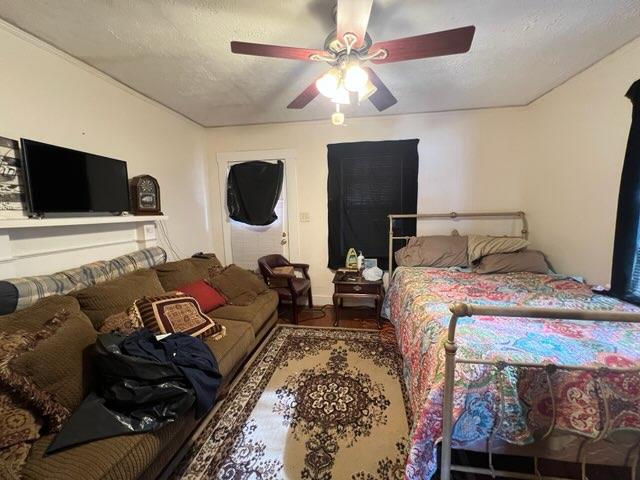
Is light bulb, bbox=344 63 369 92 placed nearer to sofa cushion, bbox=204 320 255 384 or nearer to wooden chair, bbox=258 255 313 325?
sofa cushion, bbox=204 320 255 384

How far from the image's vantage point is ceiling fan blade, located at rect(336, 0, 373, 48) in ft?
3.63

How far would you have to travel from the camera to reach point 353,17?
1179 mm

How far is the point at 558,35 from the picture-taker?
171 centimetres

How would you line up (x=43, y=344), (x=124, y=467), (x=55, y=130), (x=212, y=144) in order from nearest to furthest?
1. (x=124, y=467)
2. (x=43, y=344)
3. (x=55, y=130)
4. (x=212, y=144)

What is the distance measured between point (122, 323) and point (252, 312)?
964 millimetres

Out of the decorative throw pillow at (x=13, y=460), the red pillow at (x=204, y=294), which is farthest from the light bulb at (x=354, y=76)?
the decorative throw pillow at (x=13, y=460)

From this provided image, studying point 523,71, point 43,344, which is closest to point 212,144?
point 43,344

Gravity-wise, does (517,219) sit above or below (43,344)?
above

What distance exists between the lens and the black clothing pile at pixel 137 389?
1115 mm

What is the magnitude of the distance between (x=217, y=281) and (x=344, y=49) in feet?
7.01

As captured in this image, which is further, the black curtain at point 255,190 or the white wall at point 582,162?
the black curtain at point 255,190

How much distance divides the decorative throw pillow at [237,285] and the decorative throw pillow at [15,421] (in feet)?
4.90

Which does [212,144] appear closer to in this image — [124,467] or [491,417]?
[124,467]

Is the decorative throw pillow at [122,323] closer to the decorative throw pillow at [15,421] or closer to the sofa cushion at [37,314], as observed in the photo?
the sofa cushion at [37,314]
